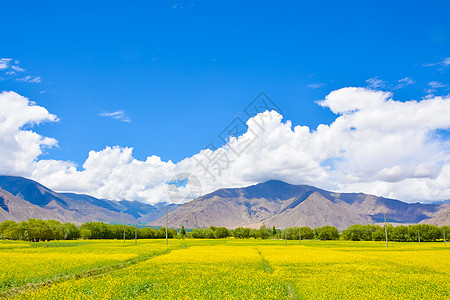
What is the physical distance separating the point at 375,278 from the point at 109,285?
22362 mm

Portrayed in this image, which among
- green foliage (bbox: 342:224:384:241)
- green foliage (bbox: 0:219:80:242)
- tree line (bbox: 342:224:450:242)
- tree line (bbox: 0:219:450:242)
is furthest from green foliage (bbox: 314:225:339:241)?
green foliage (bbox: 0:219:80:242)

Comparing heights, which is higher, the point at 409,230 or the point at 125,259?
the point at 125,259

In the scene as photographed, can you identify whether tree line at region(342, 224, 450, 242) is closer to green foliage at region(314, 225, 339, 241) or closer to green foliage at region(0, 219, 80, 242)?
green foliage at region(314, 225, 339, 241)

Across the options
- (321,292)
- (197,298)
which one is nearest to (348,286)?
(321,292)

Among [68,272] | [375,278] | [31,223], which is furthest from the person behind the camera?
[31,223]

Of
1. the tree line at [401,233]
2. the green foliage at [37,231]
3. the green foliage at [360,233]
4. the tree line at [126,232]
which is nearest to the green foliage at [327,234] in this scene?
the tree line at [126,232]

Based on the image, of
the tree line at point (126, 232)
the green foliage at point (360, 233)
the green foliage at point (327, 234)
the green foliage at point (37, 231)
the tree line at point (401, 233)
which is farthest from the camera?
the green foliage at point (327, 234)

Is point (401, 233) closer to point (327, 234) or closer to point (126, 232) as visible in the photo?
point (327, 234)

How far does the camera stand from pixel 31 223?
135125mm

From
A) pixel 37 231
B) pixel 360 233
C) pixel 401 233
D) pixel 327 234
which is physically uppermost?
pixel 37 231

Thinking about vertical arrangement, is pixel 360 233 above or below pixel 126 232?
below

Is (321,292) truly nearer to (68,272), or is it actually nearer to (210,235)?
(68,272)

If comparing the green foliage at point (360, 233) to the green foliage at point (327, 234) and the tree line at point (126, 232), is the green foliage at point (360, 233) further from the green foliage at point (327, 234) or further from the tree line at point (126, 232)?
the green foliage at point (327, 234)

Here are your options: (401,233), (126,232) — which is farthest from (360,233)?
(126,232)
